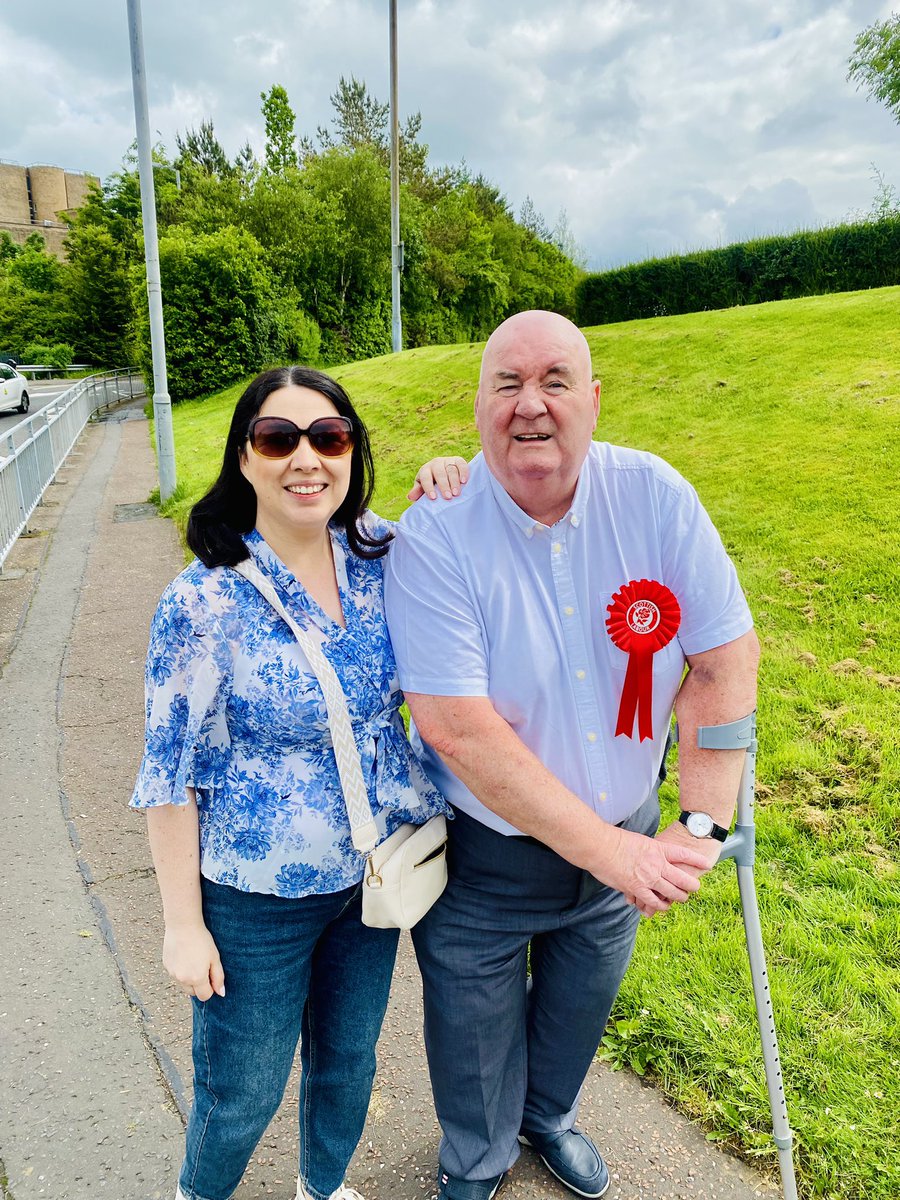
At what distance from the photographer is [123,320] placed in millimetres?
48375

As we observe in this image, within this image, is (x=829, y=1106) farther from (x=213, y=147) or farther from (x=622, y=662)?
(x=213, y=147)

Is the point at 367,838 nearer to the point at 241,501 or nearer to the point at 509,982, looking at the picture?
the point at 509,982

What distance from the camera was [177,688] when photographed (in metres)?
1.63

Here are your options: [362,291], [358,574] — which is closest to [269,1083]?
[358,574]

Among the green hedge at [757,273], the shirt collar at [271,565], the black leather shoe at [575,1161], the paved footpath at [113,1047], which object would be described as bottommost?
the paved footpath at [113,1047]

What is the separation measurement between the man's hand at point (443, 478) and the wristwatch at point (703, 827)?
3.13 ft

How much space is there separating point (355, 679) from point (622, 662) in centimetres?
60

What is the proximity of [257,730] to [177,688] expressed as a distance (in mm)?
182

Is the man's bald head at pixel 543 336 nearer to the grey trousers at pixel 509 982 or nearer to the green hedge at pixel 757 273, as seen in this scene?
the grey trousers at pixel 509 982

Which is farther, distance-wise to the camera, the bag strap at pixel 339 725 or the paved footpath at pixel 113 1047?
the paved footpath at pixel 113 1047

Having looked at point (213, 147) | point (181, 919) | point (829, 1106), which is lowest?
point (829, 1106)

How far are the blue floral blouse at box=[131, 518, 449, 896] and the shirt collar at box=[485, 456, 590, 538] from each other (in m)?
0.43

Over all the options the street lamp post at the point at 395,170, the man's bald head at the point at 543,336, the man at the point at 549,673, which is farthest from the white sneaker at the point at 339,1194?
the street lamp post at the point at 395,170

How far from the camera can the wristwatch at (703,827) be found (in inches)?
76.5
